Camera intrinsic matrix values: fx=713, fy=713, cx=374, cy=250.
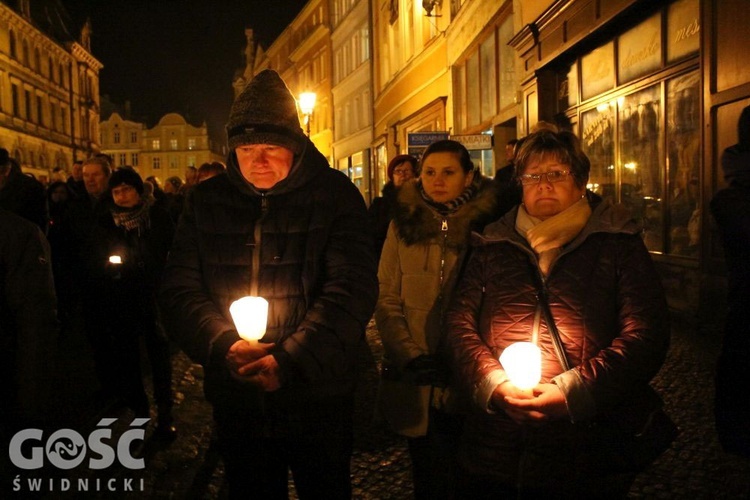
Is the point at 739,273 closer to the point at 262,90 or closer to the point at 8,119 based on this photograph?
the point at 262,90

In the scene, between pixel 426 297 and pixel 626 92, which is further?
pixel 626 92

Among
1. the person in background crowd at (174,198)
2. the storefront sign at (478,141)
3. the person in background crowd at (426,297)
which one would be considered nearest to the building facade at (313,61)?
the person in background crowd at (174,198)

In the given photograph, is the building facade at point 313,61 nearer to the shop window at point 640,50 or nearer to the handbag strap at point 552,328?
the shop window at point 640,50

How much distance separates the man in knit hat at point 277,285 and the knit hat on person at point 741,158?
1429 millimetres

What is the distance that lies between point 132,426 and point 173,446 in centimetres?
46

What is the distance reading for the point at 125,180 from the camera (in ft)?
16.0

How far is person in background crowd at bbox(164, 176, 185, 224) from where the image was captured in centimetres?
1019

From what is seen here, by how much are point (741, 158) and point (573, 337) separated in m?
0.99

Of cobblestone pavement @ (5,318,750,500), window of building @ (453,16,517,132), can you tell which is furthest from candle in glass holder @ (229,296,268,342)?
window of building @ (453,16,517,132)

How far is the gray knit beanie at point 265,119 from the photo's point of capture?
2.75 metres

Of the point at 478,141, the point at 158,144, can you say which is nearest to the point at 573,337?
the point at 478,141

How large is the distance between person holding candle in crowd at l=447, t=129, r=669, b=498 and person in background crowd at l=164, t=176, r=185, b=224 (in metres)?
6.24

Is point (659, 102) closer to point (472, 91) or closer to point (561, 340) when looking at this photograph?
point (561, 340)

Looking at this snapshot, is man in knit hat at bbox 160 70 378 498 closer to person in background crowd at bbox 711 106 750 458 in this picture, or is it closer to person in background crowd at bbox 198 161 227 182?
person in background crowd at bbox 711 106 750 458
